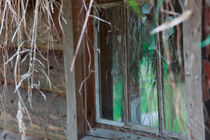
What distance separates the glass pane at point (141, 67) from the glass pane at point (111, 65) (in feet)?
0.22

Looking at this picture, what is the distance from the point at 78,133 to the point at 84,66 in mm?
385

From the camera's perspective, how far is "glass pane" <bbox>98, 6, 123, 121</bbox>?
62.8 inches

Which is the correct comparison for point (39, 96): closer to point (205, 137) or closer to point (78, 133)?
point (78, 133)

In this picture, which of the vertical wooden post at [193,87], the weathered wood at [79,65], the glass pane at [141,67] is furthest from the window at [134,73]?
the vertical wooden post at [193,87]

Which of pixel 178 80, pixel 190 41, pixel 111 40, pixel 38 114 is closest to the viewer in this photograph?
pixel 190 41

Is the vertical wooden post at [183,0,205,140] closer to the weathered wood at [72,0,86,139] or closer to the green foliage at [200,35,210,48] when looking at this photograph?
the green foliage at [200,35,210,48]

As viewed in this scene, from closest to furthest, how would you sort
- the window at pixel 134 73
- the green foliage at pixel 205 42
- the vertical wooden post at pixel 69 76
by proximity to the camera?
the green foliage at pixel 205 42 → the window at pixel 134 73 → the vertical wooden post at pixel 69 76

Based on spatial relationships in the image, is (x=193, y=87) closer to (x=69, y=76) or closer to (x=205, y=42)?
(x=205, y=42)

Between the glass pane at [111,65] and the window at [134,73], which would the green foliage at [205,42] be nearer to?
the window at [134,73]

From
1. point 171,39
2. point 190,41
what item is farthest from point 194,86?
point 171,39

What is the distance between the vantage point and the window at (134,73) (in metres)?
1.42

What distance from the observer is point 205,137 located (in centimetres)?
107

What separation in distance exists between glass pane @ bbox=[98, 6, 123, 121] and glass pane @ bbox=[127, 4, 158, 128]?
0.07m

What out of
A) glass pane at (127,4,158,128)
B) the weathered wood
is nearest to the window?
glass pane at (127,4,158,128)
